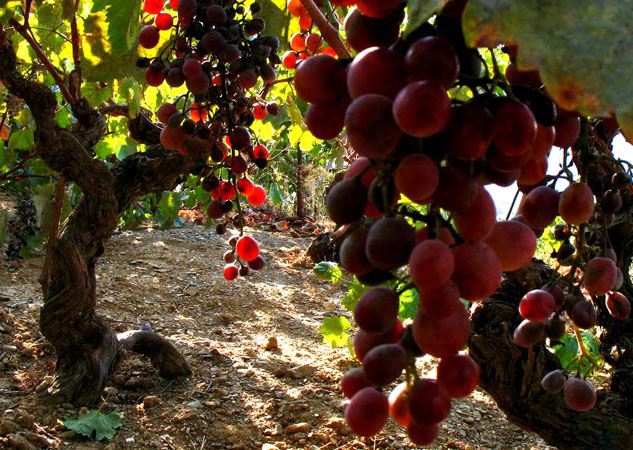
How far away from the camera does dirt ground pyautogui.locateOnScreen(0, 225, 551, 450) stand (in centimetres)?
200

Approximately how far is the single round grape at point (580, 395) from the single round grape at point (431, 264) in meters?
0.72

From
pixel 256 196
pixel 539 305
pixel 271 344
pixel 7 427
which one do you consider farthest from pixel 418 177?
pixel 271 344

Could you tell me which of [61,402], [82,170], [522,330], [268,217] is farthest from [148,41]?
[268,217]

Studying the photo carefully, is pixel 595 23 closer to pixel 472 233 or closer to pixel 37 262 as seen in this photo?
pixel 472 233

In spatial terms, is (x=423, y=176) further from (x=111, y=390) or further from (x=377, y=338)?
(x=111, y=390)

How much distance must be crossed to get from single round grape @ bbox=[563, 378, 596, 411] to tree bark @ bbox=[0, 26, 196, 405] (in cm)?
171

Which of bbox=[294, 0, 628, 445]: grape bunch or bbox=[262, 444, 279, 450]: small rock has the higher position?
bbox=[294, 0, 628, 445]: grape bunch

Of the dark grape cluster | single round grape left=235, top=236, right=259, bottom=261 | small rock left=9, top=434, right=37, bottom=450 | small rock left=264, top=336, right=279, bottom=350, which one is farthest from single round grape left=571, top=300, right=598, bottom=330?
the dark grape cluster

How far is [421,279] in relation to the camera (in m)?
0.42

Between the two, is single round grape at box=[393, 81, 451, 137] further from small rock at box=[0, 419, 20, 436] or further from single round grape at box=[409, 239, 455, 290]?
small rock at box=[0, 419, 20, 436]

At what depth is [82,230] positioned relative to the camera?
217 centimetres

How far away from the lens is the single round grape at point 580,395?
98 cm

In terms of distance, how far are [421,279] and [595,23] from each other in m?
0.21

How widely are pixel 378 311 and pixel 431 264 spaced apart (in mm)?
72
